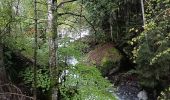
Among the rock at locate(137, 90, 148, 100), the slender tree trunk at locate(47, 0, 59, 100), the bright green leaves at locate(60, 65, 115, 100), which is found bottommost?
the rock at locate(137, 90, 148, 100)

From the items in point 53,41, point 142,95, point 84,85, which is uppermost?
point 53,41

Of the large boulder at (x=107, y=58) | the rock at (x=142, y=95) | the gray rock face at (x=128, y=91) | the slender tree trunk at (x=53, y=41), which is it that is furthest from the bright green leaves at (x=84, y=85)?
the large boulder at (x=107, y=58)

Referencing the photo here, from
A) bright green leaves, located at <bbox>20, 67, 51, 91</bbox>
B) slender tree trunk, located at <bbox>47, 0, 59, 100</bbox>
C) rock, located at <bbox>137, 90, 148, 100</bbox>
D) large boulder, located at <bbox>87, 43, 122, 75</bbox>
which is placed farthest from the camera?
large boulder, located at <bbox>87, 43, 122, 75</bbox>

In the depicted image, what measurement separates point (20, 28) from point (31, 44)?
778 mm

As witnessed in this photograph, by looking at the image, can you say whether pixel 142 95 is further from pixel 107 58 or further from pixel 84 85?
pixel 84 85

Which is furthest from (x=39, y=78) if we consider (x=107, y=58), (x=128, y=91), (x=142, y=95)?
(x=107, y=58)

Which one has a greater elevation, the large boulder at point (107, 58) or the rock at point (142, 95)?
the large boulder at point (107, 58)

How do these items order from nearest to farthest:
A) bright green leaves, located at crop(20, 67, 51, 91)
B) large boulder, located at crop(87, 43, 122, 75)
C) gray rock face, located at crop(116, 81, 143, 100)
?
bright green leaves, located at crop(20, 67, 51, 91) < gray rock face, located at crop(116, 81, 143, 100) < large boulder, located at crop(87, 43, 122, 75)

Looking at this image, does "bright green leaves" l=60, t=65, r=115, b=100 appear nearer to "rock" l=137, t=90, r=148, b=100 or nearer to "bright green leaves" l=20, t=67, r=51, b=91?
"bright green leaves" l=20, t=67, r=51, b=91

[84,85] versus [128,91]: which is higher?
[84,85]

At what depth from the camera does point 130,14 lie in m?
20.2

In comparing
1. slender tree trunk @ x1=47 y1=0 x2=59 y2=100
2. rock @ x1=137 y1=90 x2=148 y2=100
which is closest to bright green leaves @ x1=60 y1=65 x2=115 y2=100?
slender tree trunk @ x1=47 y1=0 x2=59 y2=100

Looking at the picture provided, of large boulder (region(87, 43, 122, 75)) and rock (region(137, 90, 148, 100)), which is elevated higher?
large boulder (region(87, 43, 122, 75))

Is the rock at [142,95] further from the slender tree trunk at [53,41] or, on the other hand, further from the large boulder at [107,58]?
the slender tree trunk at [53,41]
